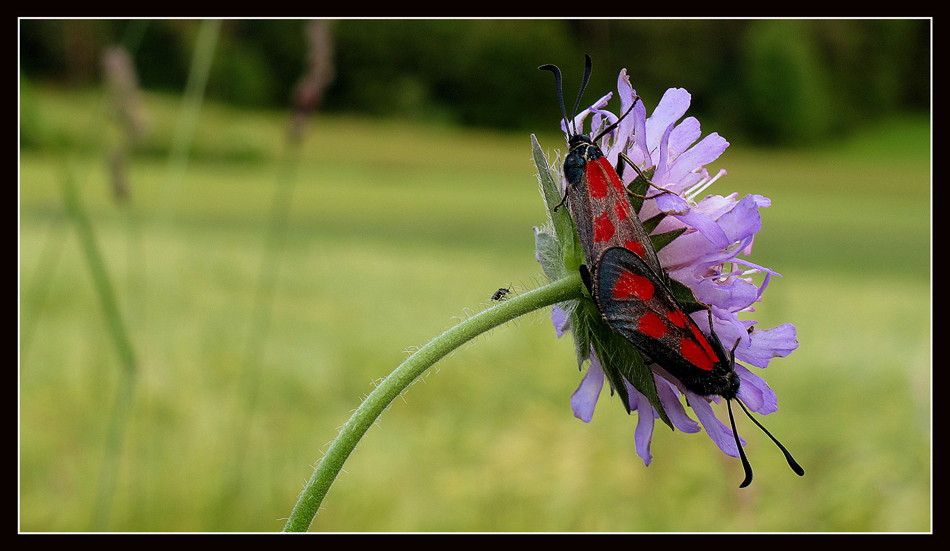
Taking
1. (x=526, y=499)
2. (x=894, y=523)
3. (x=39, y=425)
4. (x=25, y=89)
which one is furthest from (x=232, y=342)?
(x=894, y=523)

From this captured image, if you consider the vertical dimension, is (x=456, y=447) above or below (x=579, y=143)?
below

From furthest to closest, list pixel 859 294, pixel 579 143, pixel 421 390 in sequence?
pixel 859 294 → pixel 421 390 → pixel 579 143

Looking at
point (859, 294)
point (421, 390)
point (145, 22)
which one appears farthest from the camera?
point (859, 294)

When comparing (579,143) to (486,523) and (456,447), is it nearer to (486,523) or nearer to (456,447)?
(486,523)

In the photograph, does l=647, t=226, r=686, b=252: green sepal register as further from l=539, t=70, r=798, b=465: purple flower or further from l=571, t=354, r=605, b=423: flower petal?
l=571, t=354, r=605, b=423: flower petal

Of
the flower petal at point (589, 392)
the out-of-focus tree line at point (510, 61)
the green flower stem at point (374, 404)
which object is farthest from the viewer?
the out-of-focus tree line at point (510, 61)

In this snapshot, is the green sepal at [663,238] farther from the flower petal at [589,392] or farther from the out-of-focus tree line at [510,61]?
the out-of-focus tree line at [510,61]

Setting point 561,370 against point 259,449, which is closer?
point 259,449

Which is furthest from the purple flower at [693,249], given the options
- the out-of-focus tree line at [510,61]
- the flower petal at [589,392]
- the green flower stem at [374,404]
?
the out-of-focus tree line at [510,61]

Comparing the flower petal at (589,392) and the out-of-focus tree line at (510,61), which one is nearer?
the flower petal at (589,392)
